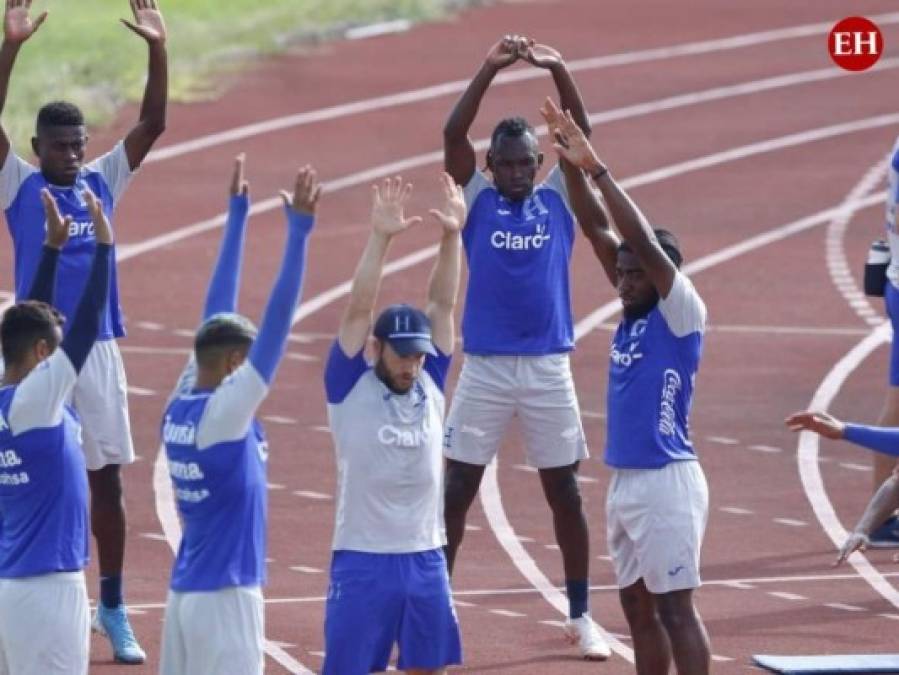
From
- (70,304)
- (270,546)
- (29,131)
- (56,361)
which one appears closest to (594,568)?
(270,546)

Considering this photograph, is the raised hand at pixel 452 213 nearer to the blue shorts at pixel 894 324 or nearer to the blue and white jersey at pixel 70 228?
the blue and white jersey at pixel 70 228

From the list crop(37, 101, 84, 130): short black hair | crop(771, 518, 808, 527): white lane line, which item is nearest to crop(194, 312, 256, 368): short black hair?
crop(37, 101, 84, 130): short black hair

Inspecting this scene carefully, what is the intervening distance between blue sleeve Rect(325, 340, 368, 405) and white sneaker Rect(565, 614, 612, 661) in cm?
271

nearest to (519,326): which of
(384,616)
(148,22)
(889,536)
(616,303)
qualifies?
(148,22)

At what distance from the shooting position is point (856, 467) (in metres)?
16.0

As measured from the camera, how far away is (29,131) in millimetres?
25812

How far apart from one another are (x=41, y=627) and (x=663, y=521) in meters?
2.69

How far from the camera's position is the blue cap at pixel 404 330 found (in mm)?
9453

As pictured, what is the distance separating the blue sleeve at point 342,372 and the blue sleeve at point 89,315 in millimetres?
946

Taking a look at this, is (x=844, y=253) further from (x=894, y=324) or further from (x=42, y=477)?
(x=42, y=477)

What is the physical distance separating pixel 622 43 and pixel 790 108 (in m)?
3.51

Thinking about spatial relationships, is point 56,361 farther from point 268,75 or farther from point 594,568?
point 268,75

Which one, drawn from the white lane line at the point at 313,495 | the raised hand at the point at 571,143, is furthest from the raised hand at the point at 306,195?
the white lane line at the point at 313,495

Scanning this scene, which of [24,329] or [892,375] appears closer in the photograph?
[24,329]
